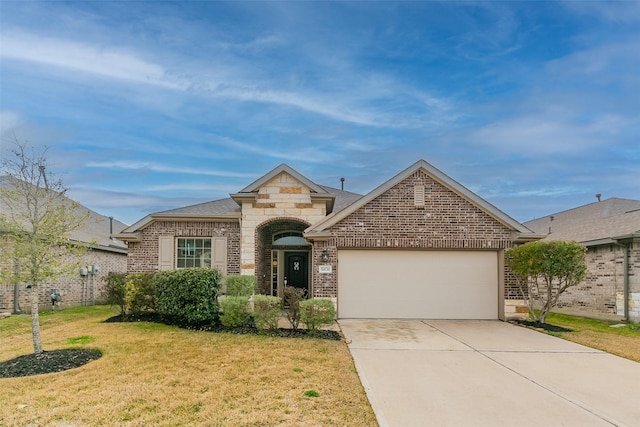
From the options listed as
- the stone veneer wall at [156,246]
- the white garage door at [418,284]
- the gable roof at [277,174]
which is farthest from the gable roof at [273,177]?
the white garage door at [418,284]

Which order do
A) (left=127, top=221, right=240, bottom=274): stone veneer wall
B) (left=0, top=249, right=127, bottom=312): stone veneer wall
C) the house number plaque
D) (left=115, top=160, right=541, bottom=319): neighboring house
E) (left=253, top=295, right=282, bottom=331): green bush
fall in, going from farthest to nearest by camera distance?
1. (left=127, top=221, right=240, bottom=274): stone veneer wall
2. (left=0, top=249, right=127, bottom=312): stone veneer wall
3. (left=115, top=160, right=541, bottom=319): neighboring house
4. the house number plaque
5. (left=253, top=295, right=282, bottom=331): green bush

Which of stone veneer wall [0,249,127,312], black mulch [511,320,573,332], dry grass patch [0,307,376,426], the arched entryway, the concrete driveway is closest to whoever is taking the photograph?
dry grass patch [0,307,376,426]

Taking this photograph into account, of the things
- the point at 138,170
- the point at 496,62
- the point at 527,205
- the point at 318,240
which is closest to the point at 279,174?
the point at 318,240

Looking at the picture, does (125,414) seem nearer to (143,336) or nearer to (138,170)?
(143,336)

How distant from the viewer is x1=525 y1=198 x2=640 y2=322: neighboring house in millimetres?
13547

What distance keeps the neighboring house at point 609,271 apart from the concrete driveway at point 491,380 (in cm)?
504

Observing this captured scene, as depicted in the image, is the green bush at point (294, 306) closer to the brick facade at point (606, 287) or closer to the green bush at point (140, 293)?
the green bush at point (140, 293)

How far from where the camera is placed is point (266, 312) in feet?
33.6

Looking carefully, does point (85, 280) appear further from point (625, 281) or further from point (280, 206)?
point (625, 281)

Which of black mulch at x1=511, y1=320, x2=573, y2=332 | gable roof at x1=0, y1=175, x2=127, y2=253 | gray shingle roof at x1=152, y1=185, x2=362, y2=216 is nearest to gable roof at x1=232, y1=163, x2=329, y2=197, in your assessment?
gray shingle roof at x1=152, y1=185, x2=362, y2=216

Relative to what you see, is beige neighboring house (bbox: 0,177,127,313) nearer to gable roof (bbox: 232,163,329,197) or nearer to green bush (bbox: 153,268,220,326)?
green bush (bbox: 153,268,220,326)

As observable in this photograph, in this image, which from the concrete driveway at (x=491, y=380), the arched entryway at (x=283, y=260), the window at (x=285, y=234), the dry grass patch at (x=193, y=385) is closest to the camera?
the dry grass patch at (x=193, y=385)

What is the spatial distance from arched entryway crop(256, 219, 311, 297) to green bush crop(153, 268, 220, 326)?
4699mm

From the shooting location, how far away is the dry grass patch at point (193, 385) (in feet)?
16.6
